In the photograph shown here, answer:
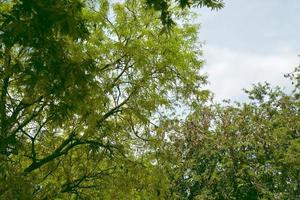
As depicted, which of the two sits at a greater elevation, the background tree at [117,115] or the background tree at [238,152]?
the background tree at [238,152]

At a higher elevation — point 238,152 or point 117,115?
point 238,152

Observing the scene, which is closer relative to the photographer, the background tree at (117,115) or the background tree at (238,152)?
the background tree at (117,115)

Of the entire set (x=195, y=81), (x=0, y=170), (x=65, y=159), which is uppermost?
(x=195, y=81)

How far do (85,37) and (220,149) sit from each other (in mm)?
27477

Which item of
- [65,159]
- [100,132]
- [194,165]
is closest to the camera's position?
[100,132]

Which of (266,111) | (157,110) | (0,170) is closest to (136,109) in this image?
(157,110)

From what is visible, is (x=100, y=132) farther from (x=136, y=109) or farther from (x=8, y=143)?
(x=8, y=143)

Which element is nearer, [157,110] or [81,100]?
[81,100]

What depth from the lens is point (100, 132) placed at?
50.6 ft

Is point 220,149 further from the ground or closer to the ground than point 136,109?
further from the ground

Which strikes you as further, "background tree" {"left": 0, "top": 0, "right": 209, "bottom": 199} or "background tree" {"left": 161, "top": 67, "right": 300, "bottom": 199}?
"background tree" {"left": 161, "top": 67, "right": 300, "bottom": 199}

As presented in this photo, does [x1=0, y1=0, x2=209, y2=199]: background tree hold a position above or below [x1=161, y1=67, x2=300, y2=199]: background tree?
below

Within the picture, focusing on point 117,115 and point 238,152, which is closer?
point 117,115

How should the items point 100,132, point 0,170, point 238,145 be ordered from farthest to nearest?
point 238,145
point 100,132
point 0,170
